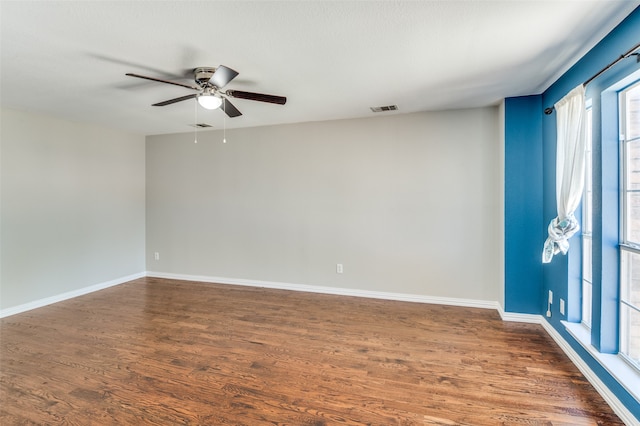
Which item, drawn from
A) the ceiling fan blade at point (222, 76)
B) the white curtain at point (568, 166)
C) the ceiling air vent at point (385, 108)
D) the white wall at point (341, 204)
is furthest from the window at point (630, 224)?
the ceiling fan blade at point (222, 76)

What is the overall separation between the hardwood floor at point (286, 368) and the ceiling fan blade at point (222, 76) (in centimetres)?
228

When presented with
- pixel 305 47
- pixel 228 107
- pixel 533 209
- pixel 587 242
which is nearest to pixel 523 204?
pixel 533 209

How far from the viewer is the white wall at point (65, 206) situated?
12.1ft

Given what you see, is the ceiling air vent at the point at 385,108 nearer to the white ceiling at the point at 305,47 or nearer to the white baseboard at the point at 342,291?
the white ceiling at the point at 305,47

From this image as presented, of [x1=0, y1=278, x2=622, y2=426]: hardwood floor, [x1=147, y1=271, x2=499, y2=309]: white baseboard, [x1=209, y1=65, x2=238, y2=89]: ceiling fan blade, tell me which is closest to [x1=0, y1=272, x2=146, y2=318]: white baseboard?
[x1=0, y1=278, x2=622, y2=426]: hardwood floor

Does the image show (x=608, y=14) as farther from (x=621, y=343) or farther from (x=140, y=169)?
(x=140, y=169)

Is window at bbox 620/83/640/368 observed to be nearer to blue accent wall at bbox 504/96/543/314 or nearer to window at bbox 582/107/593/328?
window at bbox 582/107/593/328

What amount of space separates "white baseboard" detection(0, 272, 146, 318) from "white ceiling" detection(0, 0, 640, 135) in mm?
2443

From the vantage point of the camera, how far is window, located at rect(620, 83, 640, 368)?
79.7 inches

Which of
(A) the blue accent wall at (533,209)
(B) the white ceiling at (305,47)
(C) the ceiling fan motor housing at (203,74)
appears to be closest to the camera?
(B) the white ceiling at (305,47)

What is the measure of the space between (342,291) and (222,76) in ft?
10.4

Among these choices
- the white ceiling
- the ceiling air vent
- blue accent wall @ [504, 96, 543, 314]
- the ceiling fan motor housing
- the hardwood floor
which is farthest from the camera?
the ceiling air vent

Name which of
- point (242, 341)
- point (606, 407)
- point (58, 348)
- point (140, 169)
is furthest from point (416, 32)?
point (140, 169)

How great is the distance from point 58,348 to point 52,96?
101 inches
